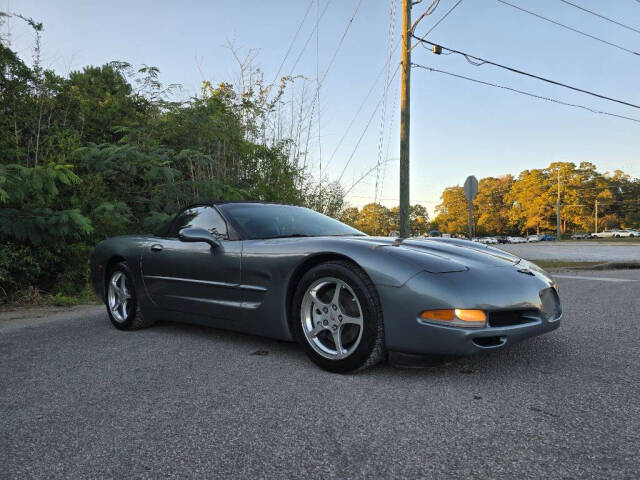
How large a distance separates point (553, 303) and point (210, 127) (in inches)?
275

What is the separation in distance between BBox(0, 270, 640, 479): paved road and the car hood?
627mm

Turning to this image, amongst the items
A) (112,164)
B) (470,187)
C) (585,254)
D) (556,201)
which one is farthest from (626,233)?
(112,164)

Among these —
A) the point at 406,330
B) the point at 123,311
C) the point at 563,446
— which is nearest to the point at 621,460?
the point at 563,446

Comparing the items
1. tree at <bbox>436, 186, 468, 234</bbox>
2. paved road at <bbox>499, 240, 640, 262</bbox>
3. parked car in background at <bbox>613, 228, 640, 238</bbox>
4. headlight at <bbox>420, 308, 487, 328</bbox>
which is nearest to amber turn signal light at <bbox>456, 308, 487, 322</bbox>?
headlight at <bbox>420, 308, 487, 328</bbox>

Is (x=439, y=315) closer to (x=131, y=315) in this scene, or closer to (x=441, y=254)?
(x=441, y=254)

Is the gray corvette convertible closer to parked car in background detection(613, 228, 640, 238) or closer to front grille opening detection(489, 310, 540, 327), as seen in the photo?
front grille opening detection(489, 310, 540, 327)

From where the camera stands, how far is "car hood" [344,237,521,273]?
2740mm

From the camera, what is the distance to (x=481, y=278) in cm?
271

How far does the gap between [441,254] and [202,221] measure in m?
2.05

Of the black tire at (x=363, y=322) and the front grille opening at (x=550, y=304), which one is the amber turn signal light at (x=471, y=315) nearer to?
the black tire at (x=363, y=322)

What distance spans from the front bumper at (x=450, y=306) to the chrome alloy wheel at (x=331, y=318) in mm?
241

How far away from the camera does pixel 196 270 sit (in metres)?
3.73

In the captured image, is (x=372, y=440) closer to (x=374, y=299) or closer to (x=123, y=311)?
(x=374, y=299)

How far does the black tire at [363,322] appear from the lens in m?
2.70
